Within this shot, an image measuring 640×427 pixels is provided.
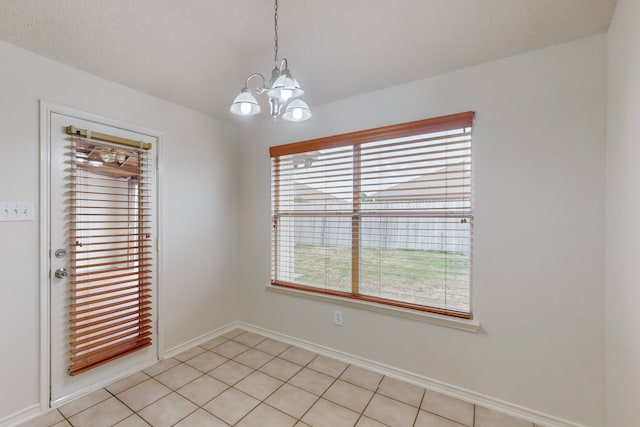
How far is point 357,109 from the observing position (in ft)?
8.26

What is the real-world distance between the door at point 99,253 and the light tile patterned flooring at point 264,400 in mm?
220

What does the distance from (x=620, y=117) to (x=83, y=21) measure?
9.89 ft

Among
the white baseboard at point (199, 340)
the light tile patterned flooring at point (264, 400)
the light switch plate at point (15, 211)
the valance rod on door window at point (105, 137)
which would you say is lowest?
the light tile patterned flooring at point (264, 400)

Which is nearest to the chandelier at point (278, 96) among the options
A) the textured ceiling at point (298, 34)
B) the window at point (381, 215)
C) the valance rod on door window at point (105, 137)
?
the textured ceiling at point (298, 34)

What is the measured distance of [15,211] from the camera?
1.79 m

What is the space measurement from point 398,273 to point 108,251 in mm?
2294

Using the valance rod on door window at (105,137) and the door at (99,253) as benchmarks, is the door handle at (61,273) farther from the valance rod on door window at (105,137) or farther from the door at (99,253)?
the valance rod on door window at (105,137)

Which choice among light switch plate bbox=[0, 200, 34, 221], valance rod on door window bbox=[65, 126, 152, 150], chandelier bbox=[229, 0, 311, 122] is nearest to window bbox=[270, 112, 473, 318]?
chandelier bbox=[229, 0, 311, 122]

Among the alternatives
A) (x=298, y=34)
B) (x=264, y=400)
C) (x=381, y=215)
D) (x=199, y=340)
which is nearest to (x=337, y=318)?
(x=264, y=400)

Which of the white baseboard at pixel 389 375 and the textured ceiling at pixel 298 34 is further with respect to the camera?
the white baseboard at pixel 389 375

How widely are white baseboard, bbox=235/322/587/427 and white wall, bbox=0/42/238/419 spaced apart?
3.41 feet

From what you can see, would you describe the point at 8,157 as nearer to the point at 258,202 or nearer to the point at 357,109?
the point at 258,202

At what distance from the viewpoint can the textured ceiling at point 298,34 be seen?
163 centimetres

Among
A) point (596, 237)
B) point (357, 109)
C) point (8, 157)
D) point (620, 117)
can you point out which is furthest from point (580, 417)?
point (8, 157)
